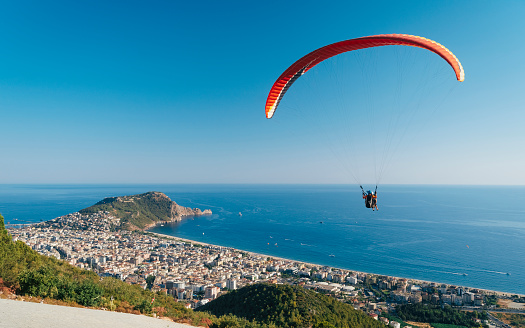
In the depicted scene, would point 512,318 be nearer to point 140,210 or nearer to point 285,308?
point 285,308

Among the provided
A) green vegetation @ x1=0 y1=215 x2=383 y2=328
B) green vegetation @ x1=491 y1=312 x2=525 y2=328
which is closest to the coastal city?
green vegetation @ x1=491 y1=312 x2=525 y2=328

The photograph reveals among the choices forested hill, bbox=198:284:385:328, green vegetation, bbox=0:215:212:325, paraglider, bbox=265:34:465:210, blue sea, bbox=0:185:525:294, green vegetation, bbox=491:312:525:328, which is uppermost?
paraglider, bbox=265:34:465:210

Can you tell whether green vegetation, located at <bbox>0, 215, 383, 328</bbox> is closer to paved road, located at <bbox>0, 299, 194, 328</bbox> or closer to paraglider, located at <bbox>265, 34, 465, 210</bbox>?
paved road, located at <bbox>0, 299, 194, 328</bbox>

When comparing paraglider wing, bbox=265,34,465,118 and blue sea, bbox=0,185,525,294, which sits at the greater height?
paraglider wing, bbox=265,34,465,118

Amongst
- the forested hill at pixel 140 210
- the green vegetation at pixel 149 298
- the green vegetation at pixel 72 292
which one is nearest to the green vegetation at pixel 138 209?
the forested hill at pixel 140 210

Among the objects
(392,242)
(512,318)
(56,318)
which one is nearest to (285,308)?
(56,318)
